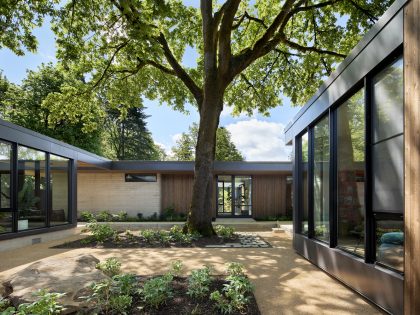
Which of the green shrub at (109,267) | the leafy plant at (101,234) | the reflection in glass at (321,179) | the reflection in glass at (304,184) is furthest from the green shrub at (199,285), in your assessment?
the leafy plant at (101,234)

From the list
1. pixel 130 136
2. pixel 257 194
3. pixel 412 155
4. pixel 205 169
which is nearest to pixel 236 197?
pixel 257 194

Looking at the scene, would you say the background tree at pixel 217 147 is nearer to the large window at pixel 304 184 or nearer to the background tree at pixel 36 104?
the background tree at pixel 36 104

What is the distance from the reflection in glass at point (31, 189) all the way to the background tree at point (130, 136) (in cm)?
2361

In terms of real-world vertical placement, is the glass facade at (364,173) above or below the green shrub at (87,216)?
above

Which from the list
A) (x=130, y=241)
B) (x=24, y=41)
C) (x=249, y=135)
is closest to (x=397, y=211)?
(x=130, y=241)

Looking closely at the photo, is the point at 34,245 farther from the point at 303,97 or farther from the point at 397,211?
the point at 303,97

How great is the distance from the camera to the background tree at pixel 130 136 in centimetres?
3338

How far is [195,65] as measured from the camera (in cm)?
1434

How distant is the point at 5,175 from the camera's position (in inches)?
319

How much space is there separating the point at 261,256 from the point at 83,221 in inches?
445

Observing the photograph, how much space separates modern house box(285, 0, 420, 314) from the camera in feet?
10.3

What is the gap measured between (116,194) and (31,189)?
24.4 feet

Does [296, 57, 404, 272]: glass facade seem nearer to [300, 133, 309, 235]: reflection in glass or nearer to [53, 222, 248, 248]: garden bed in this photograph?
[300, 133, 309, 235]: reflection in glass

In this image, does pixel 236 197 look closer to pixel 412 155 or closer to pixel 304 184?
pixel 304 184
